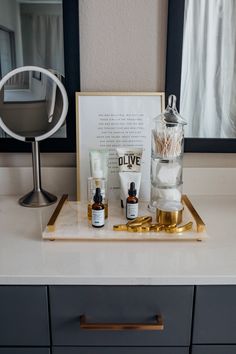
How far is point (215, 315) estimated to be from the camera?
2.75 ft

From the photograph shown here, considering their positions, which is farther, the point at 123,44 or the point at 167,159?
the point at 123,44

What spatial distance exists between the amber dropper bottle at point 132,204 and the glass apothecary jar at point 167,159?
2.5 inches

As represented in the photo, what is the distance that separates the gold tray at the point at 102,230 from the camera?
971mm

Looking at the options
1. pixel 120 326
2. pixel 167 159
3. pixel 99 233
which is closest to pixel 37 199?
pixel 99 233

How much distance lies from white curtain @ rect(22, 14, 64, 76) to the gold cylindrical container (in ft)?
1.97

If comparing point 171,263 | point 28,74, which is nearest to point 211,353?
point 171,263

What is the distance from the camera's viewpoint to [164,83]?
1254mm

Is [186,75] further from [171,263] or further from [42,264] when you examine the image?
[42,264]

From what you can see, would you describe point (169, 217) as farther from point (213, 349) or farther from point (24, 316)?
point (24, 316)

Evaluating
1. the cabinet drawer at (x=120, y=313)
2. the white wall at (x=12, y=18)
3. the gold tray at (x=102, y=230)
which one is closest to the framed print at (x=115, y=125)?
the gold tray at (x=102, y=230)

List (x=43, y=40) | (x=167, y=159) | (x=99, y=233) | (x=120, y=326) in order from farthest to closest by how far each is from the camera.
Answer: (x=43, y=40), (x=167, y=159), (x=99, y=233), (x=120, y=326)

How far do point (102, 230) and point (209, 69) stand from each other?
66 centimetres

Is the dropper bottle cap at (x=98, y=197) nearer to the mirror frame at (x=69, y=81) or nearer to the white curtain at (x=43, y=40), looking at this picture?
the mirror frame at (x=69, y=81)

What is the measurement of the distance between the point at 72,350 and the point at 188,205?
0.55 metres
